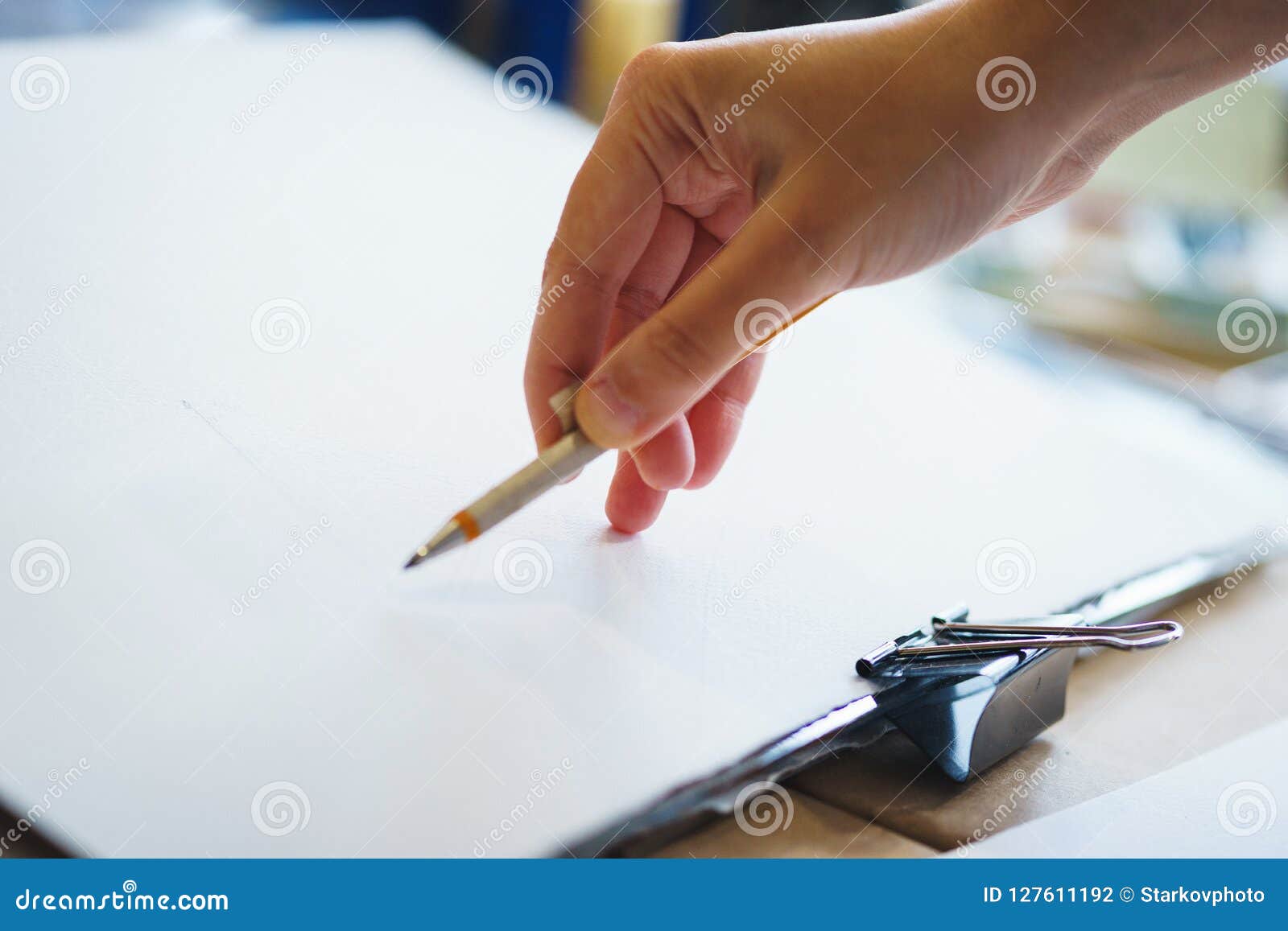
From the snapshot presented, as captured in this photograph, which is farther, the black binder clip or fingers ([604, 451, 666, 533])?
fingers ([604, 451, 666, 533])

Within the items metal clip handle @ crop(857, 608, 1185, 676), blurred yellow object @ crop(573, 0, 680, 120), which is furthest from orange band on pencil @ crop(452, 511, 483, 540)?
blurred yellow object @ crop(573, 0, 680, 120)

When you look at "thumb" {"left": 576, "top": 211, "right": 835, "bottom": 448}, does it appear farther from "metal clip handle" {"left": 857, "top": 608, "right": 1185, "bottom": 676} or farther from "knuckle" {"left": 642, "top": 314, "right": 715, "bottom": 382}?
"metal clip handle" {"left": 857, "top": 608, "right": 1185, "bottom": 676}

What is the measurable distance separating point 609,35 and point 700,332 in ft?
5.73

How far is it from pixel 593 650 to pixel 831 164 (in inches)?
13.1

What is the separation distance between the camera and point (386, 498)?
84cm

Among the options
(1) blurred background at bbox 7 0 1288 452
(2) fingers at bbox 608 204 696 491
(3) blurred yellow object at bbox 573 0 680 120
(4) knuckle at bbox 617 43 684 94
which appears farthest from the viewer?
(3) blurred yellow object at bbox 573 0 680 120

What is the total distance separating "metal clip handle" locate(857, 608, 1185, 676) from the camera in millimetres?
691

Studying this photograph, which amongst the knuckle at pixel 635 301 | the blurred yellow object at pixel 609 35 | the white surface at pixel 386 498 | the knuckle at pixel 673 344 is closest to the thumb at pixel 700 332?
the knuckle at pixel 673 344

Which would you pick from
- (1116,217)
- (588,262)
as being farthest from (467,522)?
(1116,217)

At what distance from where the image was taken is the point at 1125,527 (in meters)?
1.02

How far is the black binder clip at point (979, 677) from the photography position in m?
0.69

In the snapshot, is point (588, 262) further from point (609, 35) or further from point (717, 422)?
point (609, 35)

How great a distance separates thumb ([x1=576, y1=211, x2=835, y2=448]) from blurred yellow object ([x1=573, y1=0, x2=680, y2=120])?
1.64 metres
